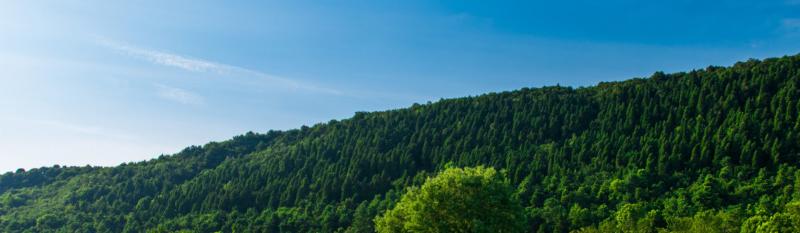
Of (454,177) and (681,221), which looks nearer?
(454,177)

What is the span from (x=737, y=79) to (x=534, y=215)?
9106cm

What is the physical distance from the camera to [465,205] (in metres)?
54.7

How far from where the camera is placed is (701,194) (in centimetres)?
13725

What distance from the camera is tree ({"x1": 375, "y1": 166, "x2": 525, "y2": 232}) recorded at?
5444 cm

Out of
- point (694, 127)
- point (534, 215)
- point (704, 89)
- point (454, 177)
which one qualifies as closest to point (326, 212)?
point (534, 215)

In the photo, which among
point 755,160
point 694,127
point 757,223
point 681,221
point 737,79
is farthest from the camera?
point 737,79

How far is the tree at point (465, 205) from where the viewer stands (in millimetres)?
54438

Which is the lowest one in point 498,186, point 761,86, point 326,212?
point 326,212

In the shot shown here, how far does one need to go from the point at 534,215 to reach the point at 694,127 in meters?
65.5

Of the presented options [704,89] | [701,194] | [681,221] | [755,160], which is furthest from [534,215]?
[704,89]

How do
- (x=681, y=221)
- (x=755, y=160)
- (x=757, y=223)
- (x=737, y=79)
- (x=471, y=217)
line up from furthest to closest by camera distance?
(x=737, y=79) < (x=755, y=160) < (x=681, y=221) < (x=757, y=223) < (x=471, y=217)

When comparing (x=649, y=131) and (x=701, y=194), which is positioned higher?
(x=649, y=131)

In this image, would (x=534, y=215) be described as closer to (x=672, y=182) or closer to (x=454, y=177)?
(x=672, y=182)

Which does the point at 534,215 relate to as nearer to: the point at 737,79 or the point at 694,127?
the point at 694,127
